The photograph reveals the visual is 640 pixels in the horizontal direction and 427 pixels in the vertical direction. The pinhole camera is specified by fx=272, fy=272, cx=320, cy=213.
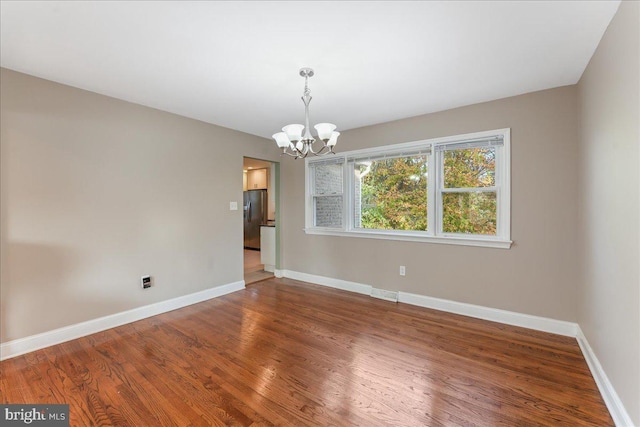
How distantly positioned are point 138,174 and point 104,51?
138cm

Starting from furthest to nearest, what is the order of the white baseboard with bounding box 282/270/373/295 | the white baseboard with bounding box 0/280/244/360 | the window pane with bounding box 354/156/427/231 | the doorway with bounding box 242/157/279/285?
the doorway with bounding box 242/157/279/285
the white baseboard with bounding box 282/270/373/295
the window pane with bounding box 354/156/427/231
the white baseboard with bounding box 0/280/244/360

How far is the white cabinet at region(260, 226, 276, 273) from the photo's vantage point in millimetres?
5070

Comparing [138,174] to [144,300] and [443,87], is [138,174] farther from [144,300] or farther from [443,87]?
[443,87]

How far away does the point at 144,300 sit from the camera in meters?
3.17

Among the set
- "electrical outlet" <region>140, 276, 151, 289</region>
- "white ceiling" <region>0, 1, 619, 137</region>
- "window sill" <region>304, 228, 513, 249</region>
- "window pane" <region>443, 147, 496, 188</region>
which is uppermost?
"white ceiling" <region>0, 1, 619, 137</region>

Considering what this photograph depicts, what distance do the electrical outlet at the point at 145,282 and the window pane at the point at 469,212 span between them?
3586 mm

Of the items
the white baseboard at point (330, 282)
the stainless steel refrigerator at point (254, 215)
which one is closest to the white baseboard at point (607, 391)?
the white baseboard at point (330, 282)

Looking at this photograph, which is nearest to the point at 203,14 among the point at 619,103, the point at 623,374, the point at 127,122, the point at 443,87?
the point at 127,122

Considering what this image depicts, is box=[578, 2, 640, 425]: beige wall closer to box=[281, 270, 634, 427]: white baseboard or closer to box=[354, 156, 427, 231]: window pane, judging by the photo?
box=[281, 270, 634, 427]: white baseboard

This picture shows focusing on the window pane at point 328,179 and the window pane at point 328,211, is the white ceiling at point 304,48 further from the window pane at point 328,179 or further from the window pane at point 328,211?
the window pane at point 328,211

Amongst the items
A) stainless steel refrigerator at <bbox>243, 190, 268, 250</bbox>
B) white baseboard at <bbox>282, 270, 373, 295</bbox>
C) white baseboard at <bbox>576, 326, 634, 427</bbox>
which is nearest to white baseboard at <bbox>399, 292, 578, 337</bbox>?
white baseboard at <bbox>576, 326, 634, 427</bbox>

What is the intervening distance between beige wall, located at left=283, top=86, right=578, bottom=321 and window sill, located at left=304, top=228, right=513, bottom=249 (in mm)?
62

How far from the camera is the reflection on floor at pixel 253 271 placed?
4783 mm

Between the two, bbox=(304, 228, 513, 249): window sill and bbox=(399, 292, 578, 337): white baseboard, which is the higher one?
bbox=(304, 228, 513, 249): window sill
